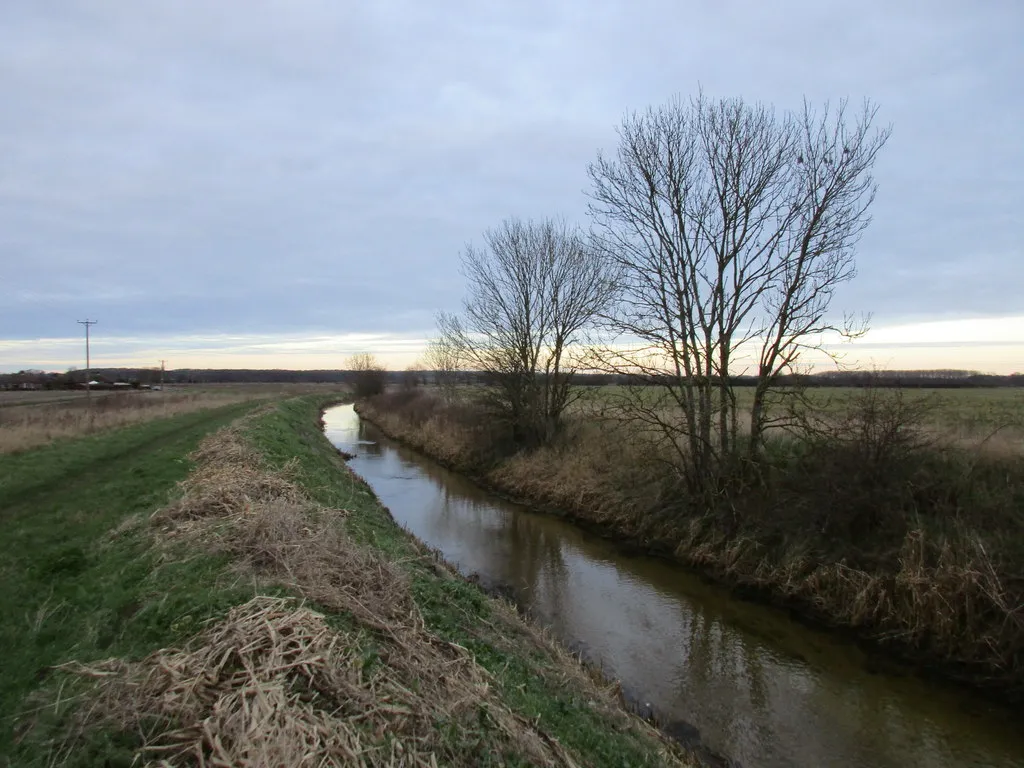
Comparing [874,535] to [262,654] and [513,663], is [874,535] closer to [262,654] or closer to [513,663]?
[513,663]

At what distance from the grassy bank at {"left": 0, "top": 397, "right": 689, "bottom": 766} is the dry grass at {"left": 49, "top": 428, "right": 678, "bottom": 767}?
13mm

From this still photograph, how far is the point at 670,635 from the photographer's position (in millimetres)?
9391

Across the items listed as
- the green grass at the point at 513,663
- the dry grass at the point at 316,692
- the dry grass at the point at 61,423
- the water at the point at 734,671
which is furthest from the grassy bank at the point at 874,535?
the dry grass at the point at 61,423

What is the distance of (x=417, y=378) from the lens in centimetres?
5994

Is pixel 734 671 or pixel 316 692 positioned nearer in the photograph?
pixel 316 692

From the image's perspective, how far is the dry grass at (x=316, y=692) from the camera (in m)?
3.29

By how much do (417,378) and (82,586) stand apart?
5401cm

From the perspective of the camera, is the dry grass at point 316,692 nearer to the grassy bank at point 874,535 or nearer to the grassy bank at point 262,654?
the grassy bank at point 262,654

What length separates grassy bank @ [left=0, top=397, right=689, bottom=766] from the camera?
341cm

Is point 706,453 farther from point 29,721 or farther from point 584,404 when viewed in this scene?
point 29,721

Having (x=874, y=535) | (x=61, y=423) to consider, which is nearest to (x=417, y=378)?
(x=61, y=423)

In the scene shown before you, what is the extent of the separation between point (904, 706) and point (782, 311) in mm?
8174

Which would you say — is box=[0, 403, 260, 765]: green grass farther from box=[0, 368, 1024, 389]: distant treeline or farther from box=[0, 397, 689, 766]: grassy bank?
box=[0, 368, 1024, 389]: distant treeline

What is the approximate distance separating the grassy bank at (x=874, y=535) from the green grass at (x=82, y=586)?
9197 millimetres
